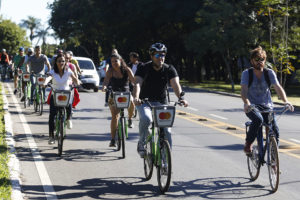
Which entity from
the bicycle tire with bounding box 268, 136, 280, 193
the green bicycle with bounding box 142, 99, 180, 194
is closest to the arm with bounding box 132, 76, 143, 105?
the green bicycle with bounding box 142, 99, 180, 194

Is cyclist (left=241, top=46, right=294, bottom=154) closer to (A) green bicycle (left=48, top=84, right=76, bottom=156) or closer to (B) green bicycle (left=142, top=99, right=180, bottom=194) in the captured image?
(B) green bicycle (left=142, top=99, right=180, bottom=194)

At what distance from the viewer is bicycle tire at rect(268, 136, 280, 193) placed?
21.6ft

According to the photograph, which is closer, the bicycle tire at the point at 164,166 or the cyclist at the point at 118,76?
the bicycle tire at the point at 164,166

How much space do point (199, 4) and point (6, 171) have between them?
1211 inches

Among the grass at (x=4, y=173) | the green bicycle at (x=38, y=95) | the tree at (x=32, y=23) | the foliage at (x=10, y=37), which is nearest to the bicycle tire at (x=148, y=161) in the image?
the grass at (x=4, y=173)

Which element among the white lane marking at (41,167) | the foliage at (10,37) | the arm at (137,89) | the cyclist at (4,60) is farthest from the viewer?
the foliage at (10,37)

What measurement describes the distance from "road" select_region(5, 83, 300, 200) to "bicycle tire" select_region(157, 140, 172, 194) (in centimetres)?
15

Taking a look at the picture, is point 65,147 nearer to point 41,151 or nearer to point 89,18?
point 41,151

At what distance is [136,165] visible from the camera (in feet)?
27.5

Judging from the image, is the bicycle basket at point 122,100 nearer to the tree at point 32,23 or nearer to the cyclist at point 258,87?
the cyclist at point 258,87

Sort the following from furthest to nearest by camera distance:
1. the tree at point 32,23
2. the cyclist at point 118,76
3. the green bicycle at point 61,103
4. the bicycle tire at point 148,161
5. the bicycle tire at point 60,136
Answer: the tree at point 32,23, the cyclist at point 118,76, the green bicycle at point 61,103, the bicycle tire at point 60,136, the bicycle tire at point 148,161

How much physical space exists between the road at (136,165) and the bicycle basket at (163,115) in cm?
85

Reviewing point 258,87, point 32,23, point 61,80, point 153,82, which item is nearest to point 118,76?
point 61,80

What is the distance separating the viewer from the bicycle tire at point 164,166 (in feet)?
21.0
